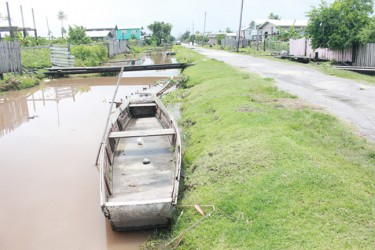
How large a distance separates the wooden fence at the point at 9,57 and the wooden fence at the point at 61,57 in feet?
24.2

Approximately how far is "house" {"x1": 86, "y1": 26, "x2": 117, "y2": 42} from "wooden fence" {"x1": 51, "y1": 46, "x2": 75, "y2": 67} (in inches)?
1308

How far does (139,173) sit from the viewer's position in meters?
7.15

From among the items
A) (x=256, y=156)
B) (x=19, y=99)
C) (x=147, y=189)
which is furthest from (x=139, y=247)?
(x=19, y=99)

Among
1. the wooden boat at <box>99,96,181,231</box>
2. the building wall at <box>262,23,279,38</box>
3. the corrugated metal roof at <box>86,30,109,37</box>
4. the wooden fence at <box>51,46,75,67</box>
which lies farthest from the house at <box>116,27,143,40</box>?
the wooden boat at <box>99,96,181,231</box>

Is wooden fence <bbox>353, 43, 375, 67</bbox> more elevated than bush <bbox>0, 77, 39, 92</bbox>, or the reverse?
wooden fence <bbox>353, 43, 375, 67</bbox>

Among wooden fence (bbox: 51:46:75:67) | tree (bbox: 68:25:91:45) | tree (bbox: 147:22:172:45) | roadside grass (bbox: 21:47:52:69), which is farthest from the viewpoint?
tree (bbox: 147:22:172:45)

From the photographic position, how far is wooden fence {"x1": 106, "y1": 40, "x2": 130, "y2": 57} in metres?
41.4

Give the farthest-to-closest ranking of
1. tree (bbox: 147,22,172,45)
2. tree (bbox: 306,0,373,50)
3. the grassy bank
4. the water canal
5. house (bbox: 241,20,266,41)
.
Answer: tree (bbox: 147,22,172,45) → house (bbox: 241,20,266,41) → tree (bbox: 306,0,373,50) → the water canal → the grassy bank

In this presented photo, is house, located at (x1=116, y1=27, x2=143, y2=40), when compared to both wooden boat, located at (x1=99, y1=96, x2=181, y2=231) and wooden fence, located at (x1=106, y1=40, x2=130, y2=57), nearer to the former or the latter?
wooden fence, located at (x1=106, y1=40, x2=130, y2=57)

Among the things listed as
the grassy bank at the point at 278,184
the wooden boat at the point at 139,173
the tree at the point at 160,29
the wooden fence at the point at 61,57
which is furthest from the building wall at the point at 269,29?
the grassy bank at the point at 278,184

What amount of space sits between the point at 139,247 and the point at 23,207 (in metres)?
2.87

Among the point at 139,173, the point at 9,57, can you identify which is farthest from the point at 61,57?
the point at 139,173

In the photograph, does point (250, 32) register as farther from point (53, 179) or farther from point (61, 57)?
point (53, 179)

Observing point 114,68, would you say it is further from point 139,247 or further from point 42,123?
point 139,247
